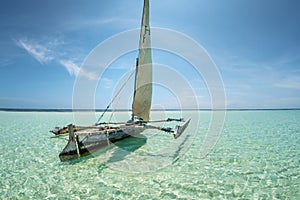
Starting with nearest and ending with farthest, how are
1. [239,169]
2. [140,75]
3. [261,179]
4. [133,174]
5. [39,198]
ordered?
[39,198], [261,179], [133,174], [239,169], [140,75]

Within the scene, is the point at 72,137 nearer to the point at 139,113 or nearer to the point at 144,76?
the point at 139,113

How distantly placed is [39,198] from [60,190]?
0.59 m

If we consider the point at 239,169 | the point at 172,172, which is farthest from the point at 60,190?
the point at 239,169

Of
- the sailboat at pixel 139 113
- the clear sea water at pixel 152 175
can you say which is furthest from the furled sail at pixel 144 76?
the clear sea water at pixel 152 175

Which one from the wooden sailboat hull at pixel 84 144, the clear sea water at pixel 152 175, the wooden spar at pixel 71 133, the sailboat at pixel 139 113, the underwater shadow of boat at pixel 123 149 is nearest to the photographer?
the clear sea water at pixel 152 175

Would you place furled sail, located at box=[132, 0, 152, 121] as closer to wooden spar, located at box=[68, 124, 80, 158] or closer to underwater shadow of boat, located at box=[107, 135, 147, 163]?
underwater shadow of boat, located at box=[107, 135, 147, 163]

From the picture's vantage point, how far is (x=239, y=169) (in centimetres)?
761

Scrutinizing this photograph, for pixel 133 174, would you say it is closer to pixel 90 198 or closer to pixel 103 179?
pixel 103 179

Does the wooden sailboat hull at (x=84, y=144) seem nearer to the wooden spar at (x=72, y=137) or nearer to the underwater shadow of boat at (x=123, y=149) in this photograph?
the wooden spar at (x=72, y=137)

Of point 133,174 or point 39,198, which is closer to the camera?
point 39,198

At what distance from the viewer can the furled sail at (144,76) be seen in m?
13.8

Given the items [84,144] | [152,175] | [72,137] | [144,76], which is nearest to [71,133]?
[72,137]

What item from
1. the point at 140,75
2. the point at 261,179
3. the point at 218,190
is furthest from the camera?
the point at 140,75

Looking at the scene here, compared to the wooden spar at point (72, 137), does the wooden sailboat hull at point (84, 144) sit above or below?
below
